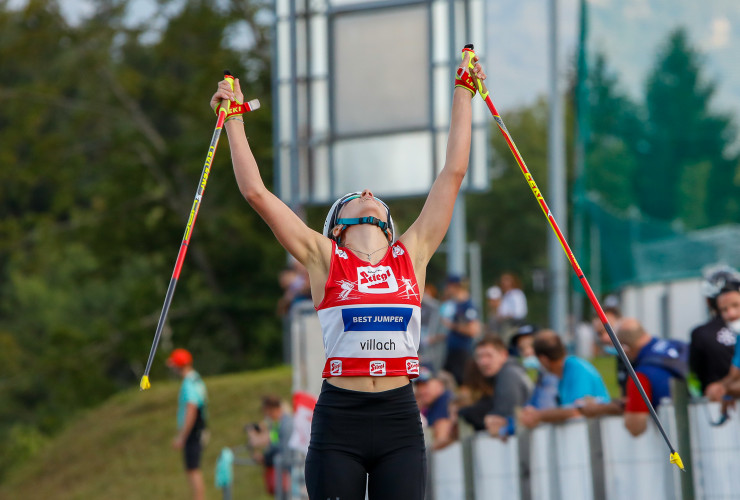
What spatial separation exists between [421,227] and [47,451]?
792 inches

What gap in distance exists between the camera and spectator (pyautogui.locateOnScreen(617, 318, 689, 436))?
733 cm

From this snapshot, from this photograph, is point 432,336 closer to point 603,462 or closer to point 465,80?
point 603,462

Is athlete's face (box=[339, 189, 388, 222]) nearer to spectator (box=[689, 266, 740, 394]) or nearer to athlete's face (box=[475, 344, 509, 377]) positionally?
spectator (box=[689, 266, 740, 394])

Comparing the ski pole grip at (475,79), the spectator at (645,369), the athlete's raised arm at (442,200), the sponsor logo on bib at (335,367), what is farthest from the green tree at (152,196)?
the sponsor logo on bib at (335,367)

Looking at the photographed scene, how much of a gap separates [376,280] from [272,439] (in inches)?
389

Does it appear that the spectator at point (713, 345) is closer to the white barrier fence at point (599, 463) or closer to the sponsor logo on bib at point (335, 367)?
the white barrier fence at point (599, 463)

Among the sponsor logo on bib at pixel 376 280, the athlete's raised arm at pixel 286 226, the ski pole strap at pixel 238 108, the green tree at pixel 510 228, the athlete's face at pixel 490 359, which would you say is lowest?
the athlete's face at pixel 490 359

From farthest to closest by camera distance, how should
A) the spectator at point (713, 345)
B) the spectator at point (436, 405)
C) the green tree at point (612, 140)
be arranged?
the green tree at point (612, 140) < the spectator at point (436, 405) < the spectator at point (713, 345)

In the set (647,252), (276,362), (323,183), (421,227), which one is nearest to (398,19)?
(323,183)

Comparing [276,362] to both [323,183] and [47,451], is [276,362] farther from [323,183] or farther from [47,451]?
[323,183]

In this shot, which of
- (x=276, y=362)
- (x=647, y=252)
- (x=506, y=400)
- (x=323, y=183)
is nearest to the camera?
(x=506, y=400)

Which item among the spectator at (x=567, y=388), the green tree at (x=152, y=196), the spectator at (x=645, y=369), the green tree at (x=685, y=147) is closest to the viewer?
the spectator at (x=645, y=369)

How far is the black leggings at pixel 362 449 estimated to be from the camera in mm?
5121

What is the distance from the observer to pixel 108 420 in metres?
24.2
